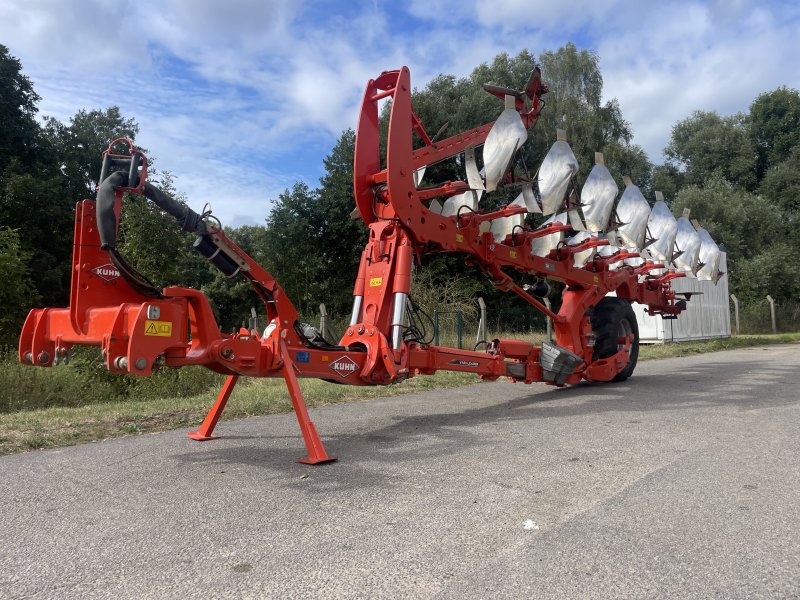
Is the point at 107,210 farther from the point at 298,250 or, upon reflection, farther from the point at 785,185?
the point at 785,185

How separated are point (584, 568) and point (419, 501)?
4.25ft

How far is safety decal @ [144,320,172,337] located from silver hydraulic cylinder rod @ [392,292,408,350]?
241 centimetres

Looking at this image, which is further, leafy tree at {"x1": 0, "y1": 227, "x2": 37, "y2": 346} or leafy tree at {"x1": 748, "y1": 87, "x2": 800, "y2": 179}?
leafy tree at {"x1": 748, "y1": 87, "x2": 800, "y2": 179}

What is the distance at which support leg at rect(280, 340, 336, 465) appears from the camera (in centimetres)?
491

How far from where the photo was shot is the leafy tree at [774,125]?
50.8 metres

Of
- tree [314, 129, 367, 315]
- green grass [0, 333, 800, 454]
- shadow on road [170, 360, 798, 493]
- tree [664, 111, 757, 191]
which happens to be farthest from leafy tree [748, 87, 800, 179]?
shadow on road [170, 360, 798, 493]

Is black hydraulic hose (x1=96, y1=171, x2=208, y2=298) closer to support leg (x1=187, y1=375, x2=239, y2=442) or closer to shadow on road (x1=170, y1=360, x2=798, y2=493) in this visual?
support leg (x1=187, y1=375, x2=239, y2=442)

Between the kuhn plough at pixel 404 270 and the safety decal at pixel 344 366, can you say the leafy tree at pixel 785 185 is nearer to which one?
the kuhn plough at pixel 404 270

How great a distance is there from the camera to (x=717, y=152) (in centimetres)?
4909

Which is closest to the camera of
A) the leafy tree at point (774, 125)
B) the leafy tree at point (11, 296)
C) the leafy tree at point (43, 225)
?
the leafy tree at point (11, 296)

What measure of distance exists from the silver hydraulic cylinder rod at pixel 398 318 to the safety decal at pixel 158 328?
2.41m

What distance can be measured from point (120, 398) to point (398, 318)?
26.6 feet

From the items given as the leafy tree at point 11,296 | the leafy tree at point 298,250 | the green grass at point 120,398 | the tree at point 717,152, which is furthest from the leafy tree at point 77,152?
the tree at point 717,152

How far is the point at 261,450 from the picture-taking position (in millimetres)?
5406
